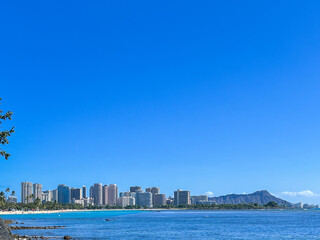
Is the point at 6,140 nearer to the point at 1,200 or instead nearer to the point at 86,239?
the point at 86,239

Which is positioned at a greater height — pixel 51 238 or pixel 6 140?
pixel 6 140

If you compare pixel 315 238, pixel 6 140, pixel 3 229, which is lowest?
pixel 315 238

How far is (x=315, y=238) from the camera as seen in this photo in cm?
7888

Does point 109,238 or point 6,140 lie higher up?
point 6,140

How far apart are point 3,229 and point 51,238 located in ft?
90.1

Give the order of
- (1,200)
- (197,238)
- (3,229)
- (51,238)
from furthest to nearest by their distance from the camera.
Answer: (1,200) < (197,238) < (51,238) < (3,229)

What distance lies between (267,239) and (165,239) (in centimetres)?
1858

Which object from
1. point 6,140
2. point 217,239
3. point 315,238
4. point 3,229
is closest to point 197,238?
point 217,239

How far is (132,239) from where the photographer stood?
76.4m

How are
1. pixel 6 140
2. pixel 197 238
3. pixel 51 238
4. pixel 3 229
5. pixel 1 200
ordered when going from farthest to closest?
pixel 1 200 < pixel 197 238 < pixel 51 238 < pixel 3 229 < pixel 6 140

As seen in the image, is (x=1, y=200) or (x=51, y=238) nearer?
(x=51, y=238)

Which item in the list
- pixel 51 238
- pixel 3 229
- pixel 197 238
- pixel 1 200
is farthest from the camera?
pixel 1 200

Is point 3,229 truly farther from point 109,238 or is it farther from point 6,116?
point 109,238

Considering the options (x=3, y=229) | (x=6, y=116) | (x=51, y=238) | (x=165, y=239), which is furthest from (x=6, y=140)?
(x=165, y=239)
